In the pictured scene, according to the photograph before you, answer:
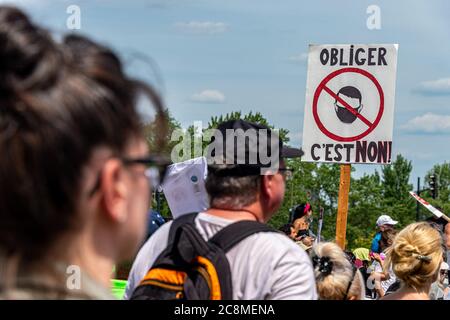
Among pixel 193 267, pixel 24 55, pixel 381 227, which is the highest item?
pixel 24 55

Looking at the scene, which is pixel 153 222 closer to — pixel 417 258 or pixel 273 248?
pixel 417 258

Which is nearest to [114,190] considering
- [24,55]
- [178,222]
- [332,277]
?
[24,55]

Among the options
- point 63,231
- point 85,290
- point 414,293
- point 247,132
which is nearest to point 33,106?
point 63,231

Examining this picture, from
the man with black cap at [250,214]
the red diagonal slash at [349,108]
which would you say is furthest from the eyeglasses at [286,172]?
the red diagonal slash at [349,108]

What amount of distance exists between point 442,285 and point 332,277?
3871 mm

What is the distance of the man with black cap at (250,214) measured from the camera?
10.1 feet

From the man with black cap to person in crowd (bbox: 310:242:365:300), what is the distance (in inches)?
35.6

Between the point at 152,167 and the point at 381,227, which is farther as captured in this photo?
the point at 381,227

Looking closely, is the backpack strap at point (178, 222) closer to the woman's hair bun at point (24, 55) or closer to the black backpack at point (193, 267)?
the black backpack at point (193, 267)

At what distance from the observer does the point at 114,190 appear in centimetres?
147

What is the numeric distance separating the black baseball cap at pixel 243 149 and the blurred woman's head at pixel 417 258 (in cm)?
129

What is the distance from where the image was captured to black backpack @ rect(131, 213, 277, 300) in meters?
3.05

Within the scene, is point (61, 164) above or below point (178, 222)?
above
